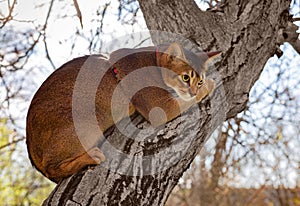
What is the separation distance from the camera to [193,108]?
7.39 feet


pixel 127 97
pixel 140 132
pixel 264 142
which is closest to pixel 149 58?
pixel 127 97

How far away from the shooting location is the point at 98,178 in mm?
1849

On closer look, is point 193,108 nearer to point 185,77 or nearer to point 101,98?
point 185,77

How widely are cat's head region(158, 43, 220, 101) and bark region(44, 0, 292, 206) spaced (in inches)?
3.0

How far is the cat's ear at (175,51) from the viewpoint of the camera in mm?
2274

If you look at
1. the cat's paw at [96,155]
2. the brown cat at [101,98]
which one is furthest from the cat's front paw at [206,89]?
the cat's paw at [96,155]

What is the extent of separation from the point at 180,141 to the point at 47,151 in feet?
1.99

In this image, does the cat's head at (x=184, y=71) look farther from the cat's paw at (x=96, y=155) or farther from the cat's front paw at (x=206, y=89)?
the cat's paw at (x=96, y=155)

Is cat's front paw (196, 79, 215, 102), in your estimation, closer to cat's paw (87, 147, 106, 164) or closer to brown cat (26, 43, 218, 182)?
brown cat (26, 43, 218, 182)

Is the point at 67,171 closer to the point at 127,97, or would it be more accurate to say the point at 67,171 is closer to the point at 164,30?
the point at 127,97

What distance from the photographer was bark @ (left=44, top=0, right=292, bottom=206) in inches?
72.2

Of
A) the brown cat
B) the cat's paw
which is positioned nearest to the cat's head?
the brown cat

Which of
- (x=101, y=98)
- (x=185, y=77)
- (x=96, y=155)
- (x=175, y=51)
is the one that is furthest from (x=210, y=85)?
(x=96, y=155)

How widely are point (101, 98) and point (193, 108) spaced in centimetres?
49
